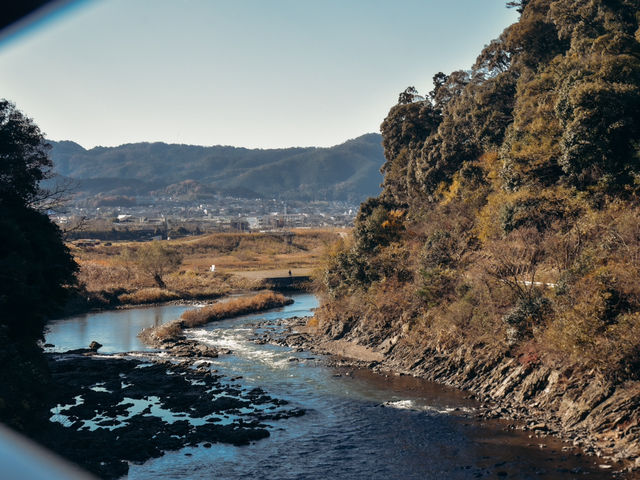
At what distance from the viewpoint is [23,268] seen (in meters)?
24.7

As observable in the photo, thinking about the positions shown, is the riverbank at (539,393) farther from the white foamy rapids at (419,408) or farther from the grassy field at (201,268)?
the grassy field at (201,268)

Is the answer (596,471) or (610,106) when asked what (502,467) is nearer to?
(596,471)

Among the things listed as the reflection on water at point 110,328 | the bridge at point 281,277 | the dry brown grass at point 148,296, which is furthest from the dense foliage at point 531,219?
the dry brown grass at point 148,296

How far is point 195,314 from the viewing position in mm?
52719

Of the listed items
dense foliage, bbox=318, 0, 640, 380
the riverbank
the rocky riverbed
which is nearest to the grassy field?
dense foliage, bbox=318, 0, 640, 380

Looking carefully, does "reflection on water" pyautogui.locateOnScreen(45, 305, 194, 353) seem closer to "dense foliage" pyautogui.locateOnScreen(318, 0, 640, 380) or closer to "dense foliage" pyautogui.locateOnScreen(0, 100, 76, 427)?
"dense foliage" pyautogui.locateOnScreen(0, 100, 76, 427)

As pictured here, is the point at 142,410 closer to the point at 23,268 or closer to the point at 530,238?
the point at 23,268

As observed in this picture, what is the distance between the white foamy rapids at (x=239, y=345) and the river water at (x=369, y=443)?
1728 millimetres

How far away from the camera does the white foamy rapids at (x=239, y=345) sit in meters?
37.3

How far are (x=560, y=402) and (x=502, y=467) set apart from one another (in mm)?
6445

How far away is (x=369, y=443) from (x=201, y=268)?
71.9 meters

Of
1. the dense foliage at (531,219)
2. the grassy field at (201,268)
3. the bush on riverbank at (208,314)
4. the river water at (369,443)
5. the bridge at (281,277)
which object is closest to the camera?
the river water at (369,443)

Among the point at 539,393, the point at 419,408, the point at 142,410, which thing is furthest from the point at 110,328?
the point at 539,393

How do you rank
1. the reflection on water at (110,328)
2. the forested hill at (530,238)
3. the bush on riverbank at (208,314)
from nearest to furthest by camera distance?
1. the forested hill at (530,238)
2. the reflection on water at (110,328)
3. the bush on riverbank at (208,314)
